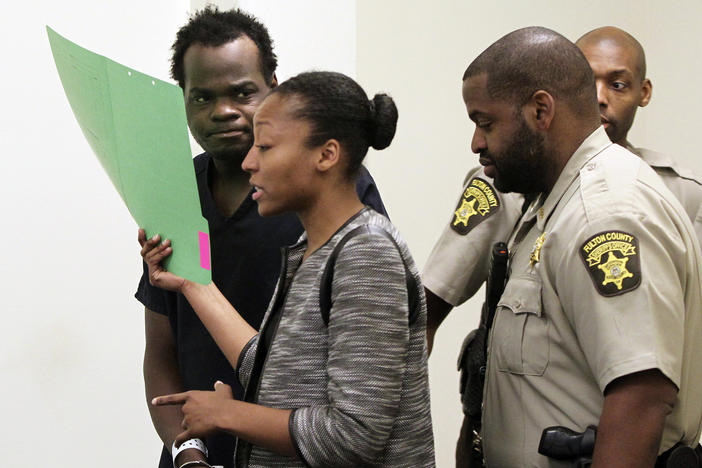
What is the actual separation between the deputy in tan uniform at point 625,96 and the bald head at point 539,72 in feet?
1.74

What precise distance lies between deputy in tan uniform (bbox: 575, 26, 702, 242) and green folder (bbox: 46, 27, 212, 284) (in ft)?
3.38

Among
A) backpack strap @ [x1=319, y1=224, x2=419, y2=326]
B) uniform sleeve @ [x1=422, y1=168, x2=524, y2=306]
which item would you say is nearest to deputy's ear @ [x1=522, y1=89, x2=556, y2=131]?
uniform sleeve @ [x1=422, y1=168, x2=524, y2=306]

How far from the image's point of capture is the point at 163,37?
87.3 inches

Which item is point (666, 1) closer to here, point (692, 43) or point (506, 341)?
point (692, 43)

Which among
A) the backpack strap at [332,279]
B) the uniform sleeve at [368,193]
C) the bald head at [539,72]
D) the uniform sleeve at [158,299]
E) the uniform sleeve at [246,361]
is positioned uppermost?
the bald head at [539,72]

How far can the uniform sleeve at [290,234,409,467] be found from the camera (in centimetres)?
100

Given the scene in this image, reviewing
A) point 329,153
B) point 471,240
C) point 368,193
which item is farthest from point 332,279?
point 471,240

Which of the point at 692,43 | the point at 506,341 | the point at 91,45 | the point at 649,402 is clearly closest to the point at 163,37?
the point at 91,45

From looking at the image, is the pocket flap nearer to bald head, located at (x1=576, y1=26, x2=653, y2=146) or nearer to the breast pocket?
the breast pocket

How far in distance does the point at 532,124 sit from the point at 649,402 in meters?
0.44

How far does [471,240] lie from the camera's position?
1.63 meters

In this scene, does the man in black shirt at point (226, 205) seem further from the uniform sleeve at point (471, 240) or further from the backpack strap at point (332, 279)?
the uniform sleeve at point (471, 240)

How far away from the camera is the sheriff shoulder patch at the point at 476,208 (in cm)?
164

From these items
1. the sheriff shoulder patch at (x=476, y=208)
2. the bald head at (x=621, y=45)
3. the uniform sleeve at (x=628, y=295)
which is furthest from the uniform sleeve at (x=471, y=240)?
the bald head at (x=621, y=45)
